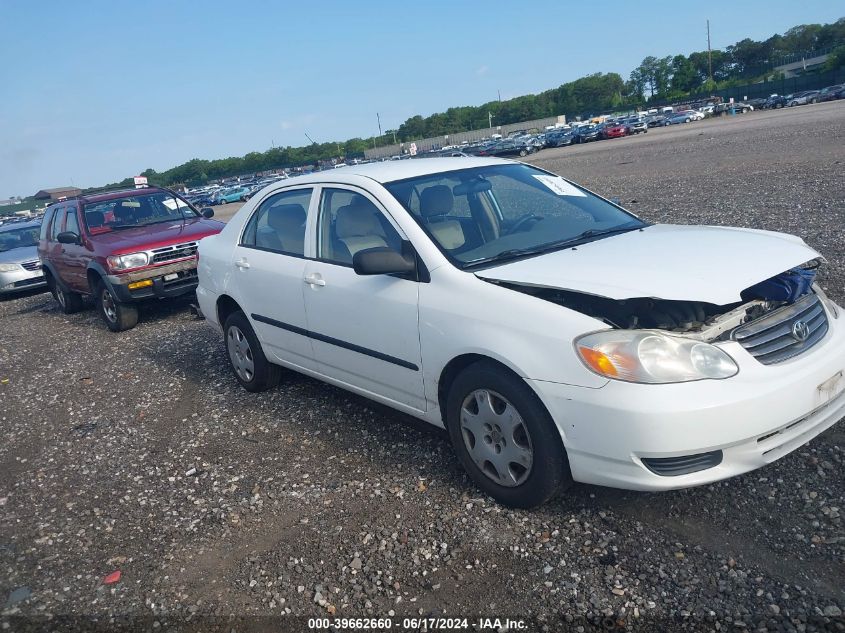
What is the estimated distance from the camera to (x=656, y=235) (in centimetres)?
417

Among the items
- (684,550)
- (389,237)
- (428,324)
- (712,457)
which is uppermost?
(389,237)

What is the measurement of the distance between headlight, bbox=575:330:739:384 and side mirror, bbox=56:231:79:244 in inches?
352

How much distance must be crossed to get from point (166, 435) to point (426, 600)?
10.4 ft

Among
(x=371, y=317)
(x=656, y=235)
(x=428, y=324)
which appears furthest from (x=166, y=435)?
(x=656, y=235)

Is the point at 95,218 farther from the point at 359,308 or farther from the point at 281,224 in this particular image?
the point at 359,308

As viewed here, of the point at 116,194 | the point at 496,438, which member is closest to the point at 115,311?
the point at 116,194

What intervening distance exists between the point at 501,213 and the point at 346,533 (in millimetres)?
2175

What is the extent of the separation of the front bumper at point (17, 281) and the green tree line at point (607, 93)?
277 feet

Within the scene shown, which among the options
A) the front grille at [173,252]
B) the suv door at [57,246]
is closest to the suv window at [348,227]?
the front grille at [173,252]

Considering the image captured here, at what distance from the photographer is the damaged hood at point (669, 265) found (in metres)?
3.13

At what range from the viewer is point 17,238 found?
16.8m

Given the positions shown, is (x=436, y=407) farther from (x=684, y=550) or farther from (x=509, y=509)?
(x=684, y=550)

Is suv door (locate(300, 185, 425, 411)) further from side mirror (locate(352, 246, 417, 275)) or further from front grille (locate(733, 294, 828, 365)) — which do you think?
front grille (locate(733, 294, 828, 365))

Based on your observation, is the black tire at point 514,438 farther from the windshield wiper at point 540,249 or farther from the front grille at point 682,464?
the windshield wiper at point 540,249
